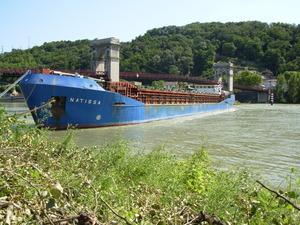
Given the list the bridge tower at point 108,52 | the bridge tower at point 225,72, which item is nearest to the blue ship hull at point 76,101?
the bridge tower at point 108,52

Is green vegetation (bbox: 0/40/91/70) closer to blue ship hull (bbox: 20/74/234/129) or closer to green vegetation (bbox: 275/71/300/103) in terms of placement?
green vegetation (bbox: 275/71/300/103)

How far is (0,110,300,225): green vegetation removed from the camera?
3998 millimetres

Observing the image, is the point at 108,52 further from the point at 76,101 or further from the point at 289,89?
the point at 289,89

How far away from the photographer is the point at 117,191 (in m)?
5.46

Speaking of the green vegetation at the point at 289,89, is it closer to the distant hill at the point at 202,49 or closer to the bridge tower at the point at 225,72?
the bridge tower at the point at 225,72

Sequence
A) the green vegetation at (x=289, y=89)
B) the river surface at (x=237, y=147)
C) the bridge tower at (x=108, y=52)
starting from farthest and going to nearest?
the green vegetation at (x=289, y=89), the bridge tower at (x=108, y=52), the river surface at (x=237, y=147)

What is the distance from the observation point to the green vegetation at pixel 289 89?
105 meters

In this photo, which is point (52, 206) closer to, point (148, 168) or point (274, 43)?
point (148, 168)

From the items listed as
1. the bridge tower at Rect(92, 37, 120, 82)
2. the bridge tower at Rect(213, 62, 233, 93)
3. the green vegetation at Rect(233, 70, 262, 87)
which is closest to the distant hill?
the green vegetation at Rect(233, 70, 262, 87)

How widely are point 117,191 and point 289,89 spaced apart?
10669 cm

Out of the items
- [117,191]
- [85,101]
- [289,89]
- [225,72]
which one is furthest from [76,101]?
[289,89]

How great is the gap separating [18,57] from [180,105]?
7639cm

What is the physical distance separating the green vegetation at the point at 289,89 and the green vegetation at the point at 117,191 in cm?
10082

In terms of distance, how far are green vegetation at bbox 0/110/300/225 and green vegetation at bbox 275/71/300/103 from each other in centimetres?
10082
